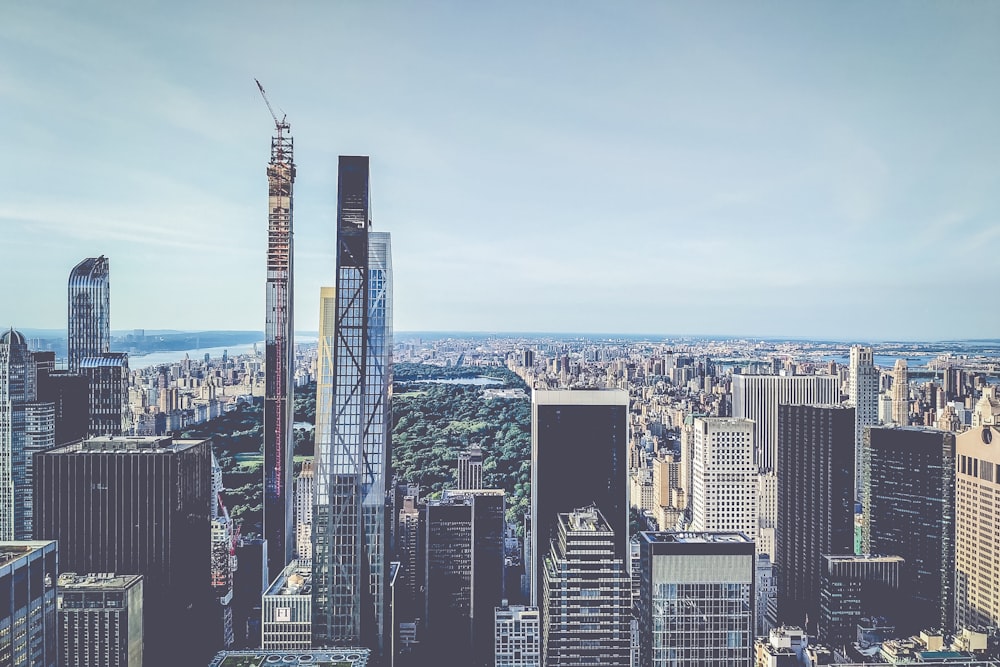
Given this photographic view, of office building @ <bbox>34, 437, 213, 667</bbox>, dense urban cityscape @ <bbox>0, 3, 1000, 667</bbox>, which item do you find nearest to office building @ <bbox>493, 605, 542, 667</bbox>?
dense urban cityscape @ <bbox>0, 3, 1000, 667</bbox>

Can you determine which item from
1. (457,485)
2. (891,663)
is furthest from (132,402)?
(891,663)

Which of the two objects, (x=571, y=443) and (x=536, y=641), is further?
(x=571, y=443)

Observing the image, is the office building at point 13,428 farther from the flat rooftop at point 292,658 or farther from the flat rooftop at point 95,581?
the flat rooftop at point 292,658

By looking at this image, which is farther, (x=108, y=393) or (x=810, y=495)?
(x=810, y=495)

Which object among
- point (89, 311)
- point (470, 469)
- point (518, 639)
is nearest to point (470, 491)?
point (470, 469)

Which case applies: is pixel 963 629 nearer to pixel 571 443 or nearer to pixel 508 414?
pixel 571 443

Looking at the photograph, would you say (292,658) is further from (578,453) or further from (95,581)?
(578,453)

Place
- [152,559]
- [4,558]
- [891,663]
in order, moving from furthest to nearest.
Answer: [152,559] < [891,663] < [4,558]
